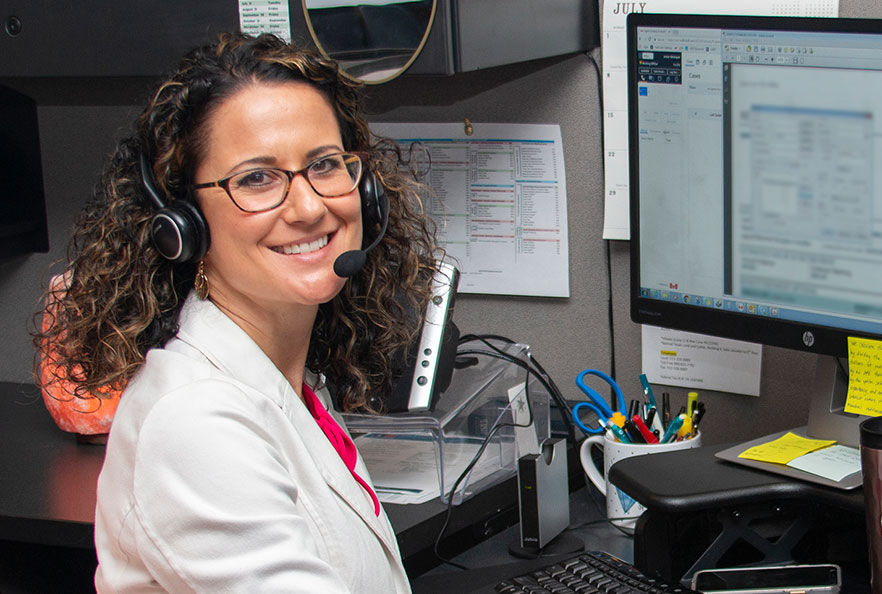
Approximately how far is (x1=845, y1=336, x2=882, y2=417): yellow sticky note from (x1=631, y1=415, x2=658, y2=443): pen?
0.21 meters

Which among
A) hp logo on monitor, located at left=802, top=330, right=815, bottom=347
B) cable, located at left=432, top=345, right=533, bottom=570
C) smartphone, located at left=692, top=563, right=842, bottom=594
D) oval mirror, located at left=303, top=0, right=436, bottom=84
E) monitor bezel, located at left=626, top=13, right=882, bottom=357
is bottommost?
smartphone, located at left=692, top=563, right=842, bottom=594

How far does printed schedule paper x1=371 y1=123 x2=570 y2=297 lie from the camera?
1268 millimetres

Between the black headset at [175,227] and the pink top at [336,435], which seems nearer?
the black headset at [175,227]

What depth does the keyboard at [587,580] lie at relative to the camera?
83 centimetres

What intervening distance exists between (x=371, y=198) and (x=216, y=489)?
0.36 metres

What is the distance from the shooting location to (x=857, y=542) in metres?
0.93

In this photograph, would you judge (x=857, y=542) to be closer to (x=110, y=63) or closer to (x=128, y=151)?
(x=128, y=151)

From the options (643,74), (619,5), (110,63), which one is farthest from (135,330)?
(619,5)

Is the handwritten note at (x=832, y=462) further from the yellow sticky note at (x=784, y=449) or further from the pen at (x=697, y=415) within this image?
the pen at (x=697, y=415)

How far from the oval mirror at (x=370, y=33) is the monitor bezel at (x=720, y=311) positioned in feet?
0.74

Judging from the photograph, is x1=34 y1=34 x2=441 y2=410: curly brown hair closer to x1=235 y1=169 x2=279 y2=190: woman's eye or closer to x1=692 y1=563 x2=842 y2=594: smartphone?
x1=235 y1=169 x2=279 y2=190: woman's eye

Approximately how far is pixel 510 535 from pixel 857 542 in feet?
1.16

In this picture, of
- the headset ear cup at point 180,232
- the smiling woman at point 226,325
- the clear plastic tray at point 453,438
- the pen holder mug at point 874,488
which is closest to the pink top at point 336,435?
the smiling woman at point 226,325

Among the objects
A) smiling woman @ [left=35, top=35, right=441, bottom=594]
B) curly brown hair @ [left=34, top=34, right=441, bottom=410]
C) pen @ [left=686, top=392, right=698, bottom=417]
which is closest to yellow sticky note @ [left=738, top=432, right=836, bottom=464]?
pen @ [left=686, top=392, right=698, bottom=417]
